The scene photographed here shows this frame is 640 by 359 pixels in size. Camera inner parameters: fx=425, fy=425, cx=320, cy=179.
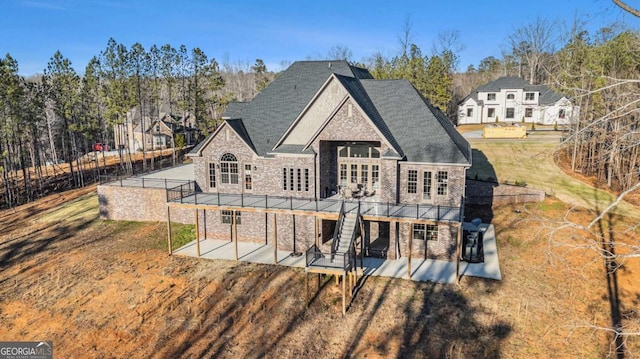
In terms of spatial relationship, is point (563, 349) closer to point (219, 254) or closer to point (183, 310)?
point (183, 310)

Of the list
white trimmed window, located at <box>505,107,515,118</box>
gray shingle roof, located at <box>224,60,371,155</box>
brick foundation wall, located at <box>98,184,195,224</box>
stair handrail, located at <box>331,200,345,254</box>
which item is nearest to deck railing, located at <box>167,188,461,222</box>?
stair handrail, located at <box>331,200,345,254</box>

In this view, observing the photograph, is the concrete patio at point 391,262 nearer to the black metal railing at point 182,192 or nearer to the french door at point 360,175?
the black metal railing at point 182,192

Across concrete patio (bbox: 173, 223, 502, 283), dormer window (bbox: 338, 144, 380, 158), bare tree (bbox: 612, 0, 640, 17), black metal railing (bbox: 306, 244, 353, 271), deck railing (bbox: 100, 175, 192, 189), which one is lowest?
concrete patio (bbox: 173, 223, 502, 283)

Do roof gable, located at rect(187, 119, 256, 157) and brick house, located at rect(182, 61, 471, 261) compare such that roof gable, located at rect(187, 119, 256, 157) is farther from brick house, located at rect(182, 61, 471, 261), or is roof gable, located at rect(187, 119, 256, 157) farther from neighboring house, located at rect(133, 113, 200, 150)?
neighboring house, located at rect(133, 113, 200, 150)

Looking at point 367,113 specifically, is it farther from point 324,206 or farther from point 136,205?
point 136,205

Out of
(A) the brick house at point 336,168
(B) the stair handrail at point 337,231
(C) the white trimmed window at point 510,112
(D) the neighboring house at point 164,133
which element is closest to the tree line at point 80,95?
(D) the neighboring house at point 164,133

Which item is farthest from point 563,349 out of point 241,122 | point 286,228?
point 241,122

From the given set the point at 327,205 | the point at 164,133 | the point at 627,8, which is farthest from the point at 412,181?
the point at 164,133
